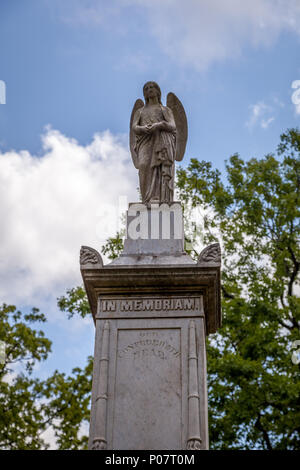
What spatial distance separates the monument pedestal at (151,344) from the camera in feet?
22.9

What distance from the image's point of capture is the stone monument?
6.98 metres

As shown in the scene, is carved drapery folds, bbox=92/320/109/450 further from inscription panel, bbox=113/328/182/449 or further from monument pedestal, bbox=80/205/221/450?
inscription panel, bbox=113/328/182/449

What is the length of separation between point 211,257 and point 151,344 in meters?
1.37

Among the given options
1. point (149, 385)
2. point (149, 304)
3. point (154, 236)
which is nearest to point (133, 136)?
point (154, 236)

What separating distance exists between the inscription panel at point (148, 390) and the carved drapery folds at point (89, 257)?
0.96m

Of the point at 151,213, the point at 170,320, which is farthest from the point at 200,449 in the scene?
the point at 151,213

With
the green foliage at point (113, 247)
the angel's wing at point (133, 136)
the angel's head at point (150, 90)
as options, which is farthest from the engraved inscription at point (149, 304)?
the green foliage at point (113, 247)

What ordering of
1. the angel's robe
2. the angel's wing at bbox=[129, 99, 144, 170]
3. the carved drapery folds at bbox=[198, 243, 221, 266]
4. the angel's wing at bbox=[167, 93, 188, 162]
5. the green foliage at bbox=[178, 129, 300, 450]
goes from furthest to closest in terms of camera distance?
the green foliage at bbox=[178, 129, 300, 450], the angel's wing at bbox=[167, 93, 188, 162], the angel's wing at bbox=[129, 99, 144, 170], the angel's robe, the carved drapery folds at bbox=[198, 243, 221, 266]

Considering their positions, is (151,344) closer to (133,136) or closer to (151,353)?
(151,353)

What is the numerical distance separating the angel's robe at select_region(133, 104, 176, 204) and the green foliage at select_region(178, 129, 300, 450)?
7.99m

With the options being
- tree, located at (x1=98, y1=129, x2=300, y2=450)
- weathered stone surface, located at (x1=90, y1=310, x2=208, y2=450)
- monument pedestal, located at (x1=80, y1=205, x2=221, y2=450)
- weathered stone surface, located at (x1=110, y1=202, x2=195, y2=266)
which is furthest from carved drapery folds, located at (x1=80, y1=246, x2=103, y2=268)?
tree, located at (x1=98, y1=129, x2=300, y2=450)

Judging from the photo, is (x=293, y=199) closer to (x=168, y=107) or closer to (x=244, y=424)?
(x=244, y=424)

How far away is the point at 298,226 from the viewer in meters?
20.2

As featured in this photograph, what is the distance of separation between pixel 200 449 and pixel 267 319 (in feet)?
37.0
